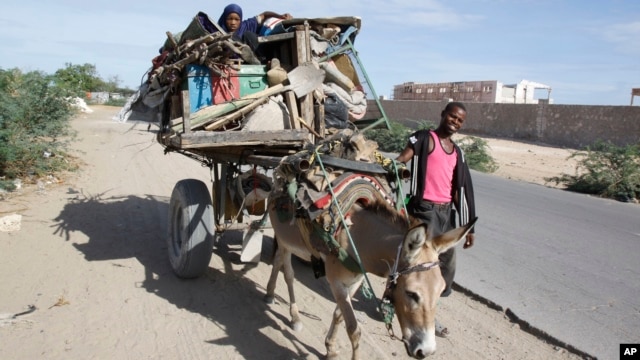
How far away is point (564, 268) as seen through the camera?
585cm

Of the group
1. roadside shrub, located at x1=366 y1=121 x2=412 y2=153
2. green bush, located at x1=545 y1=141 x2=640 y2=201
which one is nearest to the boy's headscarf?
green bush, located at x1=545 y1=141 x2=640 y2=201

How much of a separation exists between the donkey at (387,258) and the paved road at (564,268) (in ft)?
6.17

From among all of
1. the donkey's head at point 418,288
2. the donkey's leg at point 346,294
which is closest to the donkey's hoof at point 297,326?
the donkey's leg at point 346,294

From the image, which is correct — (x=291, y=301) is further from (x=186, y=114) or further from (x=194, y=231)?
(x=186, y=114)

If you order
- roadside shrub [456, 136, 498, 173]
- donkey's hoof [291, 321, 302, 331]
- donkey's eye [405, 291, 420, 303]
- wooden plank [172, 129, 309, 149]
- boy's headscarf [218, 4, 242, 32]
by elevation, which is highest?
boy's headscarf [218, 4, 242, 32]

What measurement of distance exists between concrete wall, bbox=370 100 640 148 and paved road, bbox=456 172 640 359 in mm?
12941

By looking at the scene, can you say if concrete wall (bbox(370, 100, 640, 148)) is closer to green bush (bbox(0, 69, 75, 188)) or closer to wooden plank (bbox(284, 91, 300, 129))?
green bush (bbox(0, 69, 75, 188))

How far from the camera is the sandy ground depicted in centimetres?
395

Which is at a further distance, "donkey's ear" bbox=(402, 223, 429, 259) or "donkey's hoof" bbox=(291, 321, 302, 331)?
"donkey's hoof" bbox=(291, 321, 302, 331)

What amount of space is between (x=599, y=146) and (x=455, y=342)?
40.1ft

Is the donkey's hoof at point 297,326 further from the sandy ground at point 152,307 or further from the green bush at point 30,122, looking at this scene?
the green bush at point 30,122

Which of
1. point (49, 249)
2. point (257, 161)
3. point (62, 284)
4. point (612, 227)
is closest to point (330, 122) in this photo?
point (257, 161)

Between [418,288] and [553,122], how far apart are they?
24.0 metres

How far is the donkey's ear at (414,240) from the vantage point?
2699 mm
